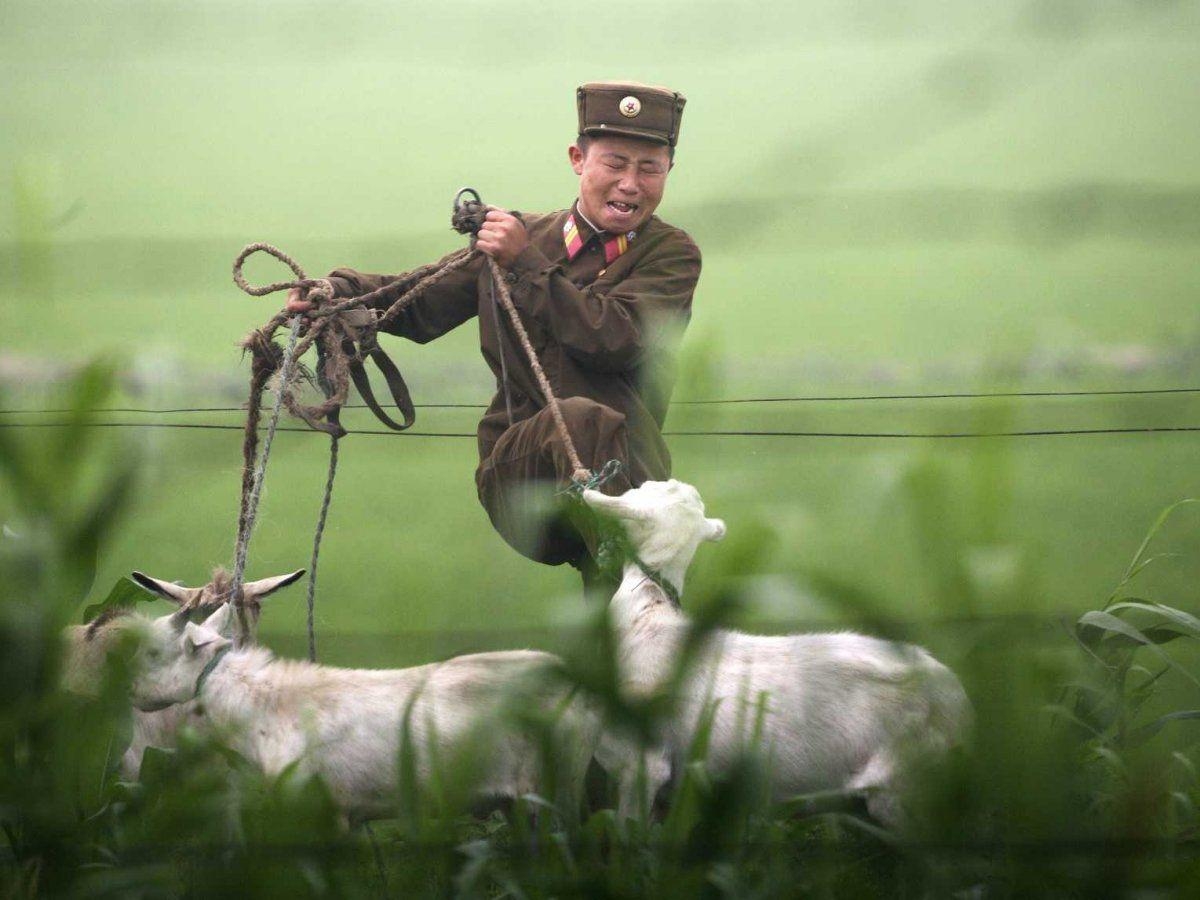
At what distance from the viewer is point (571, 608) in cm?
115

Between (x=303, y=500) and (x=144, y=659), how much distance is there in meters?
4.75

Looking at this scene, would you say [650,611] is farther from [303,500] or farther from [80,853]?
[303,500]

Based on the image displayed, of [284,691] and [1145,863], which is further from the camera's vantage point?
[284,691]

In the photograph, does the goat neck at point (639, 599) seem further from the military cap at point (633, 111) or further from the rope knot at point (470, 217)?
the military cap at point (633, 111)

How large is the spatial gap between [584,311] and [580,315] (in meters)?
0.01

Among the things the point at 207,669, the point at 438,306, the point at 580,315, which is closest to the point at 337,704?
the point at 207,669

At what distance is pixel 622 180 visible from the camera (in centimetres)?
299

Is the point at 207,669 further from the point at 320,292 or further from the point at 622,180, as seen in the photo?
the point at 622,180

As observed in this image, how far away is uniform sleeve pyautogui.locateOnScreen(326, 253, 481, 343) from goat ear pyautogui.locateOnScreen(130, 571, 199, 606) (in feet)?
2.13

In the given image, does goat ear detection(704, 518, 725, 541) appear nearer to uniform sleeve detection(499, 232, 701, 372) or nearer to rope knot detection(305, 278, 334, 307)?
uniform sleeve detection(499, 232, 701, 372)

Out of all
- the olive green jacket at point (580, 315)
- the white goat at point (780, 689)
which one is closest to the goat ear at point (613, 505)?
the white goat at point (780, 689)

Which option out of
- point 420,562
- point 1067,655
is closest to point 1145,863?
point 1067,655

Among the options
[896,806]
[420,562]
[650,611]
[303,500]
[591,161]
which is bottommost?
[303,500]

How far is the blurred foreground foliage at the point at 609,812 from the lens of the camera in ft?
3.55
